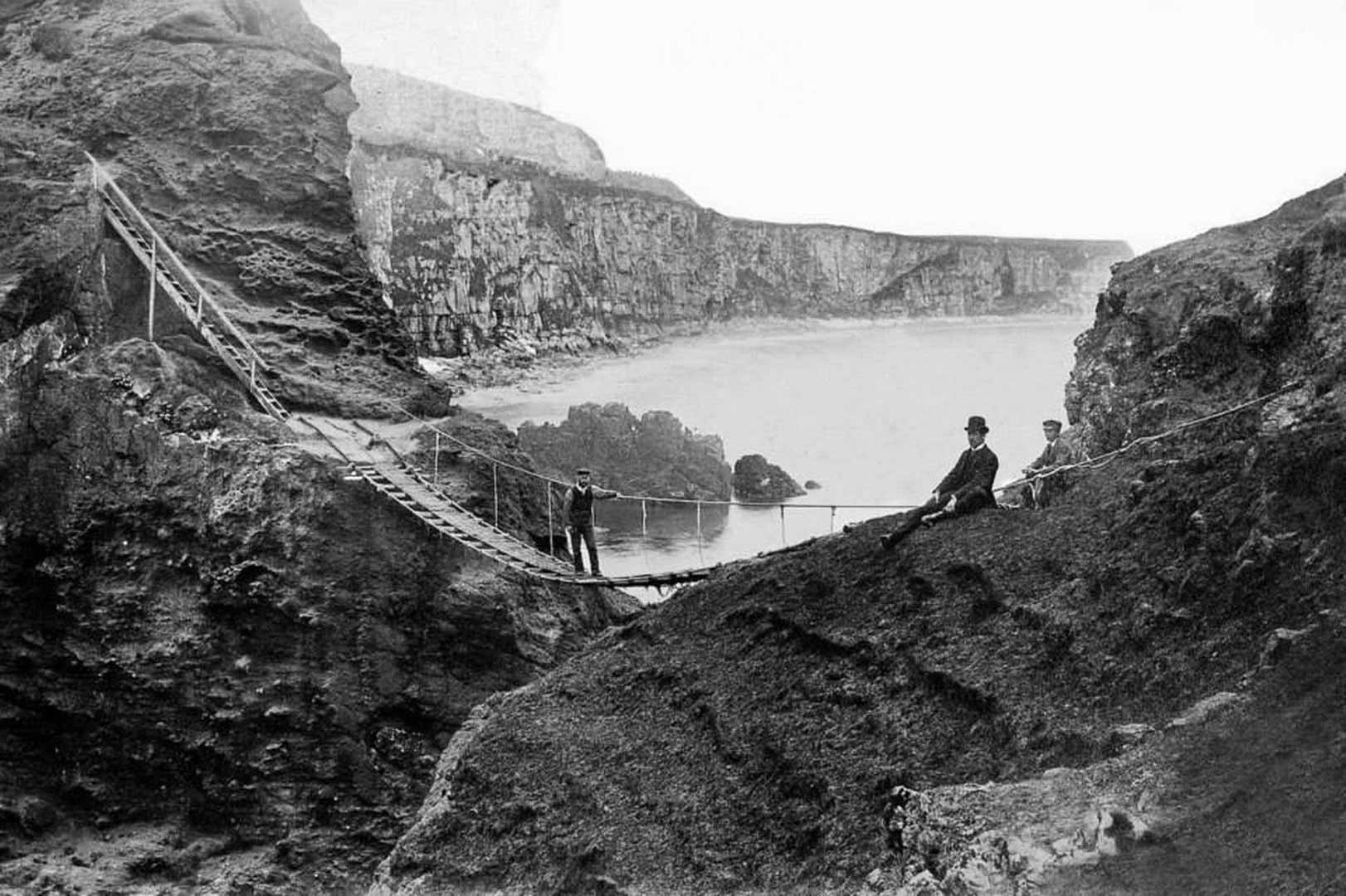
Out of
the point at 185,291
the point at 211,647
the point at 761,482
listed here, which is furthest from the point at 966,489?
the point at 761,482

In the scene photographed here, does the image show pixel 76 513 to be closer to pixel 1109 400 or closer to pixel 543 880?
pixel 543 880

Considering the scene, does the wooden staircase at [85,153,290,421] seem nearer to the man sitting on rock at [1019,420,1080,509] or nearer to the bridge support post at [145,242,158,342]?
the bridge support post at [145,242,158,342]

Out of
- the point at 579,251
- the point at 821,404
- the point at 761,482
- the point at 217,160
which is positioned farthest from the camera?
the point at 579,251

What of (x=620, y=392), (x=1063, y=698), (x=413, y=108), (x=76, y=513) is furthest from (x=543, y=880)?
(x=413, y=108)

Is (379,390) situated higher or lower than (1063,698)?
higher

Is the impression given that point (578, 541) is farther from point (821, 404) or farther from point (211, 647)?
point (821, 404)
